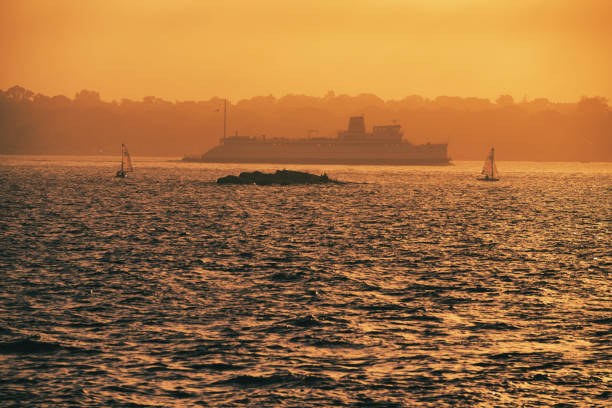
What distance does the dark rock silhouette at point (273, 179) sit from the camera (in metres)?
107

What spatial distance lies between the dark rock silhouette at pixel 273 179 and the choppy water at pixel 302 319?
65.3 meters

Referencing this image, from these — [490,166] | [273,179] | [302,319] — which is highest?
[490,166]

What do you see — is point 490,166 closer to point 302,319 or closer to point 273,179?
point 273,179

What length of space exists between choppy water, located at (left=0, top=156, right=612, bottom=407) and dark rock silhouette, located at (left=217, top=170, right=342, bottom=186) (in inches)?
2569

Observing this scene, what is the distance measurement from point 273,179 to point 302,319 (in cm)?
9052

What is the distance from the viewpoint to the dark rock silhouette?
107 meters

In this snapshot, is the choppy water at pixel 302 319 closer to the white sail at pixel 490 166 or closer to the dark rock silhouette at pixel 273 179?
the dark rock silhouette at pixel 273 179

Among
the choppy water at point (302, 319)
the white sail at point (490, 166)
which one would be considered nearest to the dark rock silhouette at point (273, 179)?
the white sail at point (490, 166)

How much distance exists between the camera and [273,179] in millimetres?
108438

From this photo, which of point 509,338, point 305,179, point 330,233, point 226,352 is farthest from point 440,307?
point 305,179

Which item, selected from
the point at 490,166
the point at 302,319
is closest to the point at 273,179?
the point at 490,166

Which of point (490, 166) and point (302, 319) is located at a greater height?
point (490, 166)

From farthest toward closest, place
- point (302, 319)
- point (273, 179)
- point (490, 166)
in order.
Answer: point (490, 166) → point (273, 179) → point (302, 319)

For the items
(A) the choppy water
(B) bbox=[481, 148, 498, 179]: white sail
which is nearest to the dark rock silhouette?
(B) bbox=[481, 148, 498, 179]: white sail
